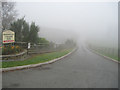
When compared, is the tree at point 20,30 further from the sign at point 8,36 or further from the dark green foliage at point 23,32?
the sign at point 8,36

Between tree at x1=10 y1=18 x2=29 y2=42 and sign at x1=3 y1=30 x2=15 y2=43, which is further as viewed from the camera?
tree at x1=10 y1=18 x2=29 y2=42

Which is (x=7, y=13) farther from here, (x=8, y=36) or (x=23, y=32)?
(x=8, y=36)

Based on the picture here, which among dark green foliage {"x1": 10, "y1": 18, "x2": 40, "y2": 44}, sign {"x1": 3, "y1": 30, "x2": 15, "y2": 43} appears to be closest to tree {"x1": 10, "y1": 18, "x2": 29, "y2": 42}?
dark green foliage {"x1": 10, "y1": 18, "x2": 40, "y2": 44}

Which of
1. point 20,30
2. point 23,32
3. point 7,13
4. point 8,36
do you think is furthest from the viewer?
point 7,13

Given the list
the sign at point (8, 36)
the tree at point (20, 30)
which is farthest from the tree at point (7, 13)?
the sign at point (8, 36)

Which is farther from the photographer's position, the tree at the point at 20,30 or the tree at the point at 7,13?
the tree at the point at 7,13

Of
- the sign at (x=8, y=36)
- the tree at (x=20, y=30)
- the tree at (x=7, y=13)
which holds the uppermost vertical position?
the tree at (x=7, y=13)

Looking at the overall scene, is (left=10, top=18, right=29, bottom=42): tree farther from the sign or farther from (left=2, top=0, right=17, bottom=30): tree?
(left=2, top=0, right=17, bottom=30): tree

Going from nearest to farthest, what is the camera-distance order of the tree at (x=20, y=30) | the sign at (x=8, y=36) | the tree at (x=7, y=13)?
the sign at (x=8, y=36)
the tree at (x=20, y=30)
the tree at (x=7, y=13)

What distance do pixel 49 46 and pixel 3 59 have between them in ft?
26.6

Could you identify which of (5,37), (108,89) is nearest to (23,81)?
(108,89)

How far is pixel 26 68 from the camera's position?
19.4 feet

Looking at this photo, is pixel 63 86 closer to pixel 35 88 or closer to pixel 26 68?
pixel 35 88

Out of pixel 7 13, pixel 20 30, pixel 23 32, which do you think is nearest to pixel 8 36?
pixel 20 30
